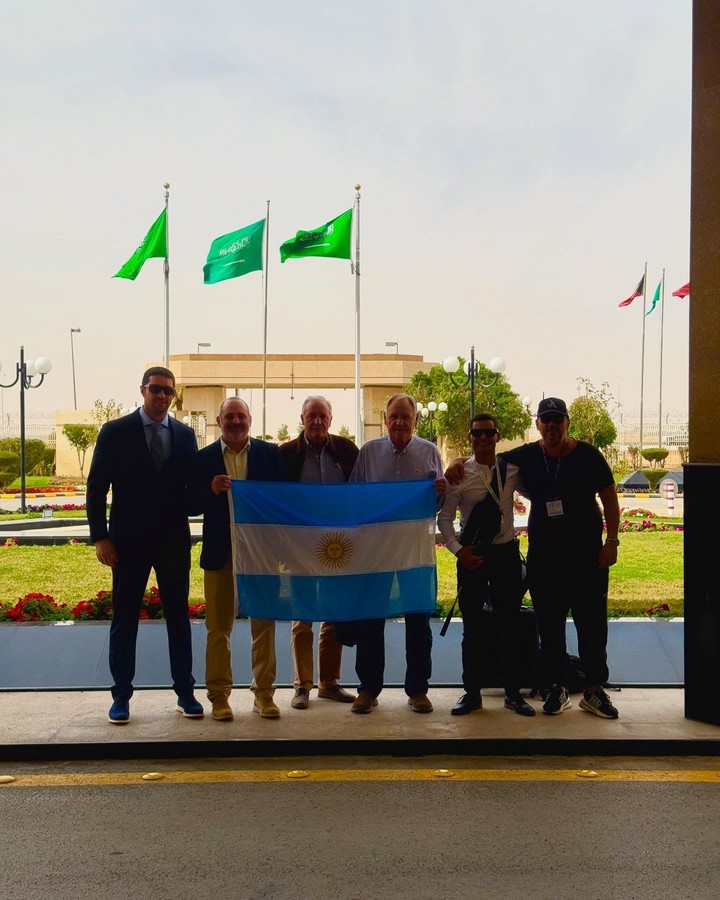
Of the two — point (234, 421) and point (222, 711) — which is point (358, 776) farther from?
point (234, 421)

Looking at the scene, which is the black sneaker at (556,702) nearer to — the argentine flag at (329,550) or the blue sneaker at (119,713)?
the argentine flag at (329,550)

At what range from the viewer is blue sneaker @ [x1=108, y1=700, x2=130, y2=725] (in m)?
5.94

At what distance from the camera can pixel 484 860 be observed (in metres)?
4.11

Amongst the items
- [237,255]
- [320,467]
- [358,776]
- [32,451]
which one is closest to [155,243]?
→ [237,255]

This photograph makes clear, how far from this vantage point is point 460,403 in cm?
6162

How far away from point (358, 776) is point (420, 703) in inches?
41.2

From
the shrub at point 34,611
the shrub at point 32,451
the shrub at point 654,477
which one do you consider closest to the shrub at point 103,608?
the shrub at point 34,611

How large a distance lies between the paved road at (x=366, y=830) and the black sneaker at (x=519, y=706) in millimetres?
642

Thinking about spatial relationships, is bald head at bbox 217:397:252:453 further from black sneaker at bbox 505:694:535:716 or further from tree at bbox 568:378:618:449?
tree at bbox 568:378:618:449

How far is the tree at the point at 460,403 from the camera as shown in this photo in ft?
200

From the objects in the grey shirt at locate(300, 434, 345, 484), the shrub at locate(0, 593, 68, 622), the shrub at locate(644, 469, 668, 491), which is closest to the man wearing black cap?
the grey shirt at locate(300, 434, 345, 484)

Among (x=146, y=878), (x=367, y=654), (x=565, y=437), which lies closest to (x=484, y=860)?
(x=146, y=878)

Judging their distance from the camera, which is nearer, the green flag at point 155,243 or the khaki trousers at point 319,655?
the khaki trousers at point 319,655

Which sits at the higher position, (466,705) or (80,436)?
(80,436)
